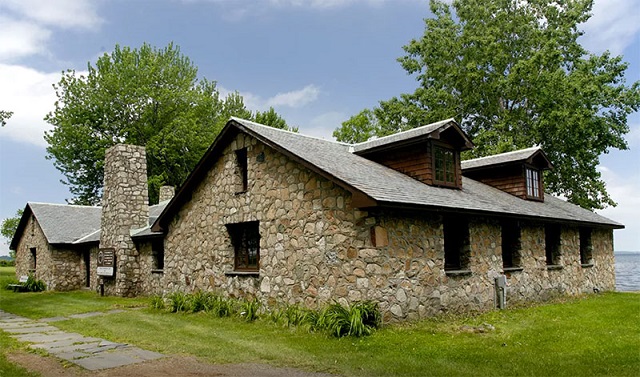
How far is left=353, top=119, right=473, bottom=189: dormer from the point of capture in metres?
14.0

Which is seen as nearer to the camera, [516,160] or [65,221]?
[516,160]

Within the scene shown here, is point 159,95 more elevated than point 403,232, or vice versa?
point 159,95

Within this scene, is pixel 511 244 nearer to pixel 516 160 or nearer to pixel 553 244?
pixel 553 244

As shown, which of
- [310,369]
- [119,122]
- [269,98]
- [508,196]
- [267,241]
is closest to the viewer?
[310,369]

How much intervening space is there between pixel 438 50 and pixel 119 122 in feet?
70.3

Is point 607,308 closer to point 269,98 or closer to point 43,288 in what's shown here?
point 43,288

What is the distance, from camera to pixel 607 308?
14383 millimetres

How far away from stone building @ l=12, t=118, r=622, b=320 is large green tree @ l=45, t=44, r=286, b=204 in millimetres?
17061

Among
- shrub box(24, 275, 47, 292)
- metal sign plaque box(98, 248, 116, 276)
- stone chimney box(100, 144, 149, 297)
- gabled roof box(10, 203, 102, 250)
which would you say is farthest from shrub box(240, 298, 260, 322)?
shrub box(24, 275, 47, 292)

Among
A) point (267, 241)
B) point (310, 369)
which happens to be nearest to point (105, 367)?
point (310, 369)

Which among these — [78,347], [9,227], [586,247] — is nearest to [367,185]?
[78,347]

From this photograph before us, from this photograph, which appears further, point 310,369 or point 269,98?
point 269,98

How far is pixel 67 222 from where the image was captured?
92.5 ft

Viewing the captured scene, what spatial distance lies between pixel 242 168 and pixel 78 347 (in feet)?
21.8
